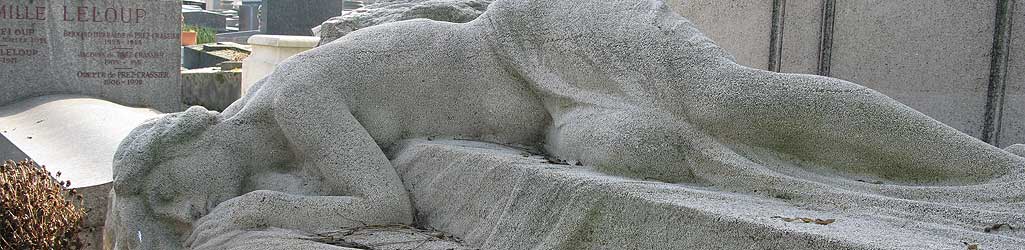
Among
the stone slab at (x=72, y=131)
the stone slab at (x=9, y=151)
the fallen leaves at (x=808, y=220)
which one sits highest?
the fallen leaves at (x=808, y=220)

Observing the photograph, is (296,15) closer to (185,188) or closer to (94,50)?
(94,50)

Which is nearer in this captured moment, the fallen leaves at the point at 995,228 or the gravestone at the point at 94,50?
the fallen leaves at the point at 995,228

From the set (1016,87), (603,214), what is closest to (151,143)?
(603,214)

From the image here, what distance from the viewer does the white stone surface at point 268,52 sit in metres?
8.45

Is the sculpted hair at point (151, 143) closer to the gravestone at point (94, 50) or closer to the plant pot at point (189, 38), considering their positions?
the gravestone at point (94, 50)

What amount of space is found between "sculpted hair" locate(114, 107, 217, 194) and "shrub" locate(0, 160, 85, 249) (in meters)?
1.06

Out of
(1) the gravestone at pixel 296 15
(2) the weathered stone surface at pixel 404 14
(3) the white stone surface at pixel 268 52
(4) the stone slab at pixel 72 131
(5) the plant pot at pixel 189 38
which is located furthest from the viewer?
(5) the plant pot at pixel 189 38

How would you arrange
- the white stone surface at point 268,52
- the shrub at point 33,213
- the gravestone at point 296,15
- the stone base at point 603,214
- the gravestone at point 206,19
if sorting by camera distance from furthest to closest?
the gravestone at point 206,19
the gravestone at point 296,15
the white stone surface at point 268,52
the shrub at point 33,213
the stone base at point 603,214

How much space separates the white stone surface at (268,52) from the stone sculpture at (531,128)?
4943 mm

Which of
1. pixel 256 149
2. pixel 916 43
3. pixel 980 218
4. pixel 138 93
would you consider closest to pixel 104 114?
pixel 138 93

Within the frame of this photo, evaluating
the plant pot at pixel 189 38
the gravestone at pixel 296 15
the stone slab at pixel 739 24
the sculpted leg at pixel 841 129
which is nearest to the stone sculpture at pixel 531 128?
the sculpted leg at pixel 841 129

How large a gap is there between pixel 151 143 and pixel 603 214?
151 cm

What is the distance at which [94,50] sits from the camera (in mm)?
7586

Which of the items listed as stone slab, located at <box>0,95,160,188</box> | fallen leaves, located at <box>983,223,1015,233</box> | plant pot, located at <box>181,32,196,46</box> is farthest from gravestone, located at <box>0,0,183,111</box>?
fallen leaves, located at <box>983,223,1015,233</box>
